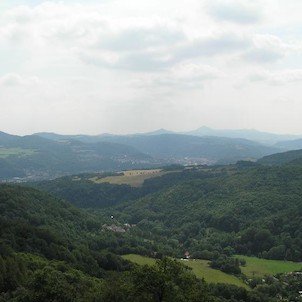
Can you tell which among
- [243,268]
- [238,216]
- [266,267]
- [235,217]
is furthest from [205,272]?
[238,216]

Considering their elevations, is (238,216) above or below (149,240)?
above

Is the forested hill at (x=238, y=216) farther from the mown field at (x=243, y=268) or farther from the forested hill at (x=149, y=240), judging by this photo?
the mown field at (x=243, y=268)

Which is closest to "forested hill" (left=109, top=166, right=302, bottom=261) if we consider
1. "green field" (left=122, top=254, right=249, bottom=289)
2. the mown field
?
the mown field

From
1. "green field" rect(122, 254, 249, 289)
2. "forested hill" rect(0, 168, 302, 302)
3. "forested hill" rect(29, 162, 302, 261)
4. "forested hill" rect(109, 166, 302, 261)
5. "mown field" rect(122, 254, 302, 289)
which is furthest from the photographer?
"forested hill" rect(109, 166, 302, 261)

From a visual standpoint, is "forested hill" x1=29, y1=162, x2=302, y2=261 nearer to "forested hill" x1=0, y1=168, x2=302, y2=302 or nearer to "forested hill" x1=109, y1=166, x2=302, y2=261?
"forested hill" x1=109, y1=166, x2=302, y2=261

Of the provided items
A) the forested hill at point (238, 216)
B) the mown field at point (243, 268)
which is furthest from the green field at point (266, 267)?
the forested hill at point (238, 216)

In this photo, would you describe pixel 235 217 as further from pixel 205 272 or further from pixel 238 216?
pixel 205 272

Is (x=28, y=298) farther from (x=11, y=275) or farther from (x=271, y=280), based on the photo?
(x=271, y=280)
